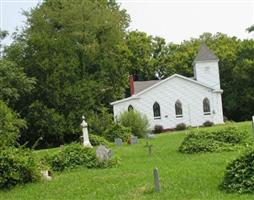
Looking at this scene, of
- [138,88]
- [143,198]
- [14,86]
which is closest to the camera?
Result: [143,198]

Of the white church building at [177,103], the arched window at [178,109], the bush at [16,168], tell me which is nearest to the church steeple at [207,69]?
the white church building at [177,103]

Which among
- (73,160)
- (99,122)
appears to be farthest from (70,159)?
(99,122)

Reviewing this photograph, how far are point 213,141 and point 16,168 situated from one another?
29.6 feet

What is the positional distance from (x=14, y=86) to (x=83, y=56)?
1063 centimetres

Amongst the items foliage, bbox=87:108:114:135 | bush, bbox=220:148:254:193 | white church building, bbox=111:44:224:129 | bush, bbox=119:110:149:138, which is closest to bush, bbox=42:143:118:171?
bush, bbox=220:148:254:193

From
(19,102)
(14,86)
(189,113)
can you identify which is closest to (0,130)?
(14,86)

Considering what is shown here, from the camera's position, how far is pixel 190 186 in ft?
39.4

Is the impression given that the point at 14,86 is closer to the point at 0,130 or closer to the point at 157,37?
the point at 0,130

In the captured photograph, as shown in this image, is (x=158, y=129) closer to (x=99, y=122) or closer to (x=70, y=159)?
(x=99, y=122)

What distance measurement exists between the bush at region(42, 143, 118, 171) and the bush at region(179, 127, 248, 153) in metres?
3.77

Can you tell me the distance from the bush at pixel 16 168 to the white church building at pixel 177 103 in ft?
107

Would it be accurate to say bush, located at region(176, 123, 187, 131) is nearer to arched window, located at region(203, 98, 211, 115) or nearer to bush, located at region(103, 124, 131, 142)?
arched window, located at region(203, 98, 211, 115)

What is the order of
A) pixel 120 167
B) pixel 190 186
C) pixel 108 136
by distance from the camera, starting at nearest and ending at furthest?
pixel 190 186, pixel 120 167, pixel 108 136

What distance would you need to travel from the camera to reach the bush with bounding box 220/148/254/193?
36.3ft
